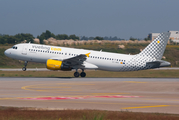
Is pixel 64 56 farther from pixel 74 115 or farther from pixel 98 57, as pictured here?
pixel 74 115

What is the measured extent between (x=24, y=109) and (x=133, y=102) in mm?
8292

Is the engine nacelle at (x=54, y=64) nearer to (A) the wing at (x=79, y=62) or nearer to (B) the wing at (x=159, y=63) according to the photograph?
(A) the wing at (x=79, y=62)

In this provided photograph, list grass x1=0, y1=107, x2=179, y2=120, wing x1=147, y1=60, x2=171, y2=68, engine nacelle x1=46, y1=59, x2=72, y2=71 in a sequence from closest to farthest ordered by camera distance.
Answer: grass x1=0, y1=107, x2=179, y2=120 → engine nacelle x1=46, y1=59, x2=72, y2=71 → wing x1=147, y1=60, x2=171, y2=68

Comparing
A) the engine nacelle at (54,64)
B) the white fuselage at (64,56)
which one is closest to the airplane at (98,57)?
the white fuselage at (64,56)

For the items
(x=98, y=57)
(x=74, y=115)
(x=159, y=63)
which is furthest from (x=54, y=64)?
(x=74, y=115)

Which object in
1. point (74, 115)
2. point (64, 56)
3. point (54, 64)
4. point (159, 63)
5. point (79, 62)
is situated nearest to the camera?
point (74, 115)

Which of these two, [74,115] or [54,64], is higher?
[74,115]

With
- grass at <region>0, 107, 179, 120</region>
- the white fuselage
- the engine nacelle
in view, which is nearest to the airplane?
the white fuselage

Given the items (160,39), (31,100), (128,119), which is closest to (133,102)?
(128,119)

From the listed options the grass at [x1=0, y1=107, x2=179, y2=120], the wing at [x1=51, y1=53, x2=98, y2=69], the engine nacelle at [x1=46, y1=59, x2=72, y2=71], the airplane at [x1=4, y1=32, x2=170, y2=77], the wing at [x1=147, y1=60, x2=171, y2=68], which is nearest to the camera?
Answer: the grass at [x1=0, y1=107, x2=179, y2=120]

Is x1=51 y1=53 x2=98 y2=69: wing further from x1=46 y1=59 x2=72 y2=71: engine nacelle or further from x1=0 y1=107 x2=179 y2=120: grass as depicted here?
x1=0 y1=107 x2=179 y2=120: grass

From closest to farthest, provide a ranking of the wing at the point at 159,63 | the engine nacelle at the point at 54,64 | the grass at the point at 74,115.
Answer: the grass at the point at 74,115
the engine nacelle at the point at 54,64
the wing at the point at 159,63

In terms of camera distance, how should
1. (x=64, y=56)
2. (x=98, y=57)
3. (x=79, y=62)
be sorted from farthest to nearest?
(x=98, y=57), (x=64, y=56), (x=79, y=62)

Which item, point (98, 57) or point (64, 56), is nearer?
point (64, 56)
